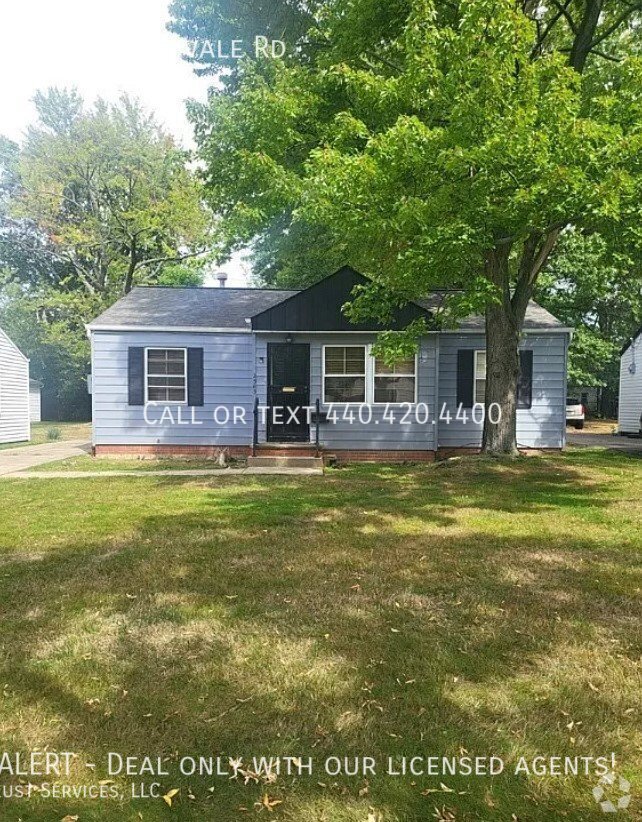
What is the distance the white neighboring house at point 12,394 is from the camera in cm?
1595

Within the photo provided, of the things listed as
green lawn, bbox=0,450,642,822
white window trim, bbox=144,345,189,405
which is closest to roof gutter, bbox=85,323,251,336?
white window trim, bbox=144,345,189,405

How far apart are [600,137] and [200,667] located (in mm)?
7740

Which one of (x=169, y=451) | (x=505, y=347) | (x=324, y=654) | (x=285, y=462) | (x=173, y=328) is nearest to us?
(x=324, y=654)

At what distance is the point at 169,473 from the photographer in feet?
31.4

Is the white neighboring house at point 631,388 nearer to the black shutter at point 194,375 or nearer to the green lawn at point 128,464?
the green lawn at point 128,464

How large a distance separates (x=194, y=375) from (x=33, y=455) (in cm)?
462

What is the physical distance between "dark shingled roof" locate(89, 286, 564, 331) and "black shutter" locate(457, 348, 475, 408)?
0.59m

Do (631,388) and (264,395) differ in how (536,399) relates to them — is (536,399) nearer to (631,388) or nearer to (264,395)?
(264,395)

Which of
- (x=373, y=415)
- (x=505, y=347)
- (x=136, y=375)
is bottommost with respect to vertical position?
(x=373, y=415)

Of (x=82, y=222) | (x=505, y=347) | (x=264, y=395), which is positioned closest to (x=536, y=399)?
(x=505, y=347)

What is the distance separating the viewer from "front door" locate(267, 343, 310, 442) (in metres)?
11.8

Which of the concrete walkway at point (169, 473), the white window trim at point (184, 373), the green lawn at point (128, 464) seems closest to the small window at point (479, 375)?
the concrete walkway at point (169, 473)

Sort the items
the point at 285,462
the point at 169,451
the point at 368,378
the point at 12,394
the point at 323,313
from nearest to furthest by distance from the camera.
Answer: the point at 285,462 < the point at 323,313 < the point at 368,378 < the point at 169,451 < the point at 12,394

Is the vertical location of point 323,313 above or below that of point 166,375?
above
